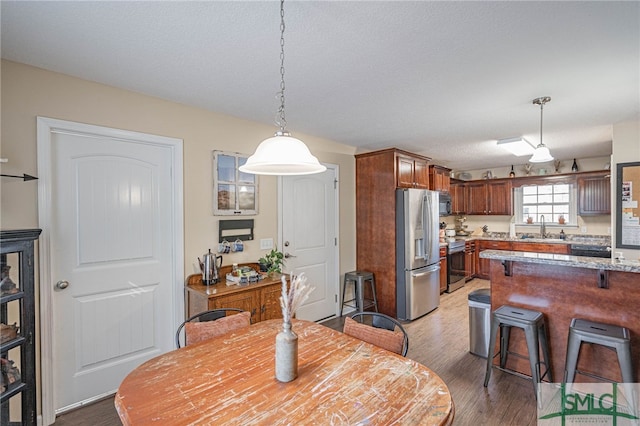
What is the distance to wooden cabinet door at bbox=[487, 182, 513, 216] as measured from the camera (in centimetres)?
627

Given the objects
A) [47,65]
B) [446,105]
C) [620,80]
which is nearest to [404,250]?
[446,105]

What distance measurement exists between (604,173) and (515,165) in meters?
1.37

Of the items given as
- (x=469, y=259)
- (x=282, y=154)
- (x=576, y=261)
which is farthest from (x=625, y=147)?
(x=282, y=154)

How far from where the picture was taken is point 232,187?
315 centimetres

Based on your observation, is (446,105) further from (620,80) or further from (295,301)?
(295,301)

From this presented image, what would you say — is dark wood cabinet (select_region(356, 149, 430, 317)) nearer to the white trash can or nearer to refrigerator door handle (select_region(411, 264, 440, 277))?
refrigerator door handle (select_region(411, 264, 440, 277))

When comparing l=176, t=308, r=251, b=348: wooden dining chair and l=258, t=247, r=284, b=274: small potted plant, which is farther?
l=258, t=247, r=284, b=274: small potted plant

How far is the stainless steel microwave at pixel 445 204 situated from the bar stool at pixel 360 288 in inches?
93.2

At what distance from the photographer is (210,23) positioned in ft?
5.22

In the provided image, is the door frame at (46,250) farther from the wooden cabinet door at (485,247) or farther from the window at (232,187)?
the wooden cabinet door at (485,247)

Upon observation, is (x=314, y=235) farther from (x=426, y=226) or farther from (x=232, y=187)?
(x=426, y=226)

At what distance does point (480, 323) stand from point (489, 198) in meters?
4.21

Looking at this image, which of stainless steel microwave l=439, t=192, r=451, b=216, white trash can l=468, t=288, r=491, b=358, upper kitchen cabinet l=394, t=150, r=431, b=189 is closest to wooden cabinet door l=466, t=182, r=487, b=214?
stainless steel microwave l=439, t=192, r=451, b=216

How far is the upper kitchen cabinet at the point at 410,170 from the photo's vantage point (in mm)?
4172
